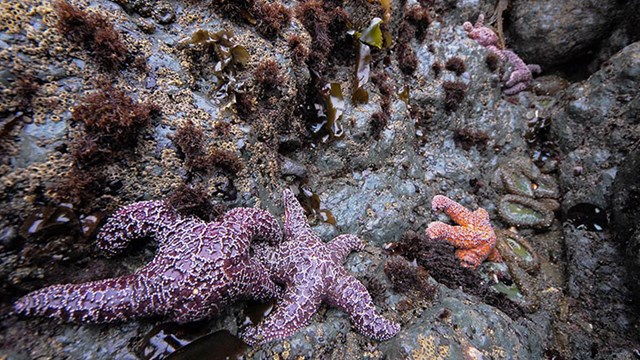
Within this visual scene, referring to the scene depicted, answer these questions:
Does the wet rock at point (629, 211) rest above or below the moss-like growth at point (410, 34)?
below

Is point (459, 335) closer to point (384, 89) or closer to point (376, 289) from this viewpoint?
point (376, 289)

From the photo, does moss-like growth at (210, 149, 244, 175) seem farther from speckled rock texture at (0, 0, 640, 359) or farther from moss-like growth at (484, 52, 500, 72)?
moss-like growth at (484, 52, 500, 72)

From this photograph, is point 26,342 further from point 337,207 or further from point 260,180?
point 337,207

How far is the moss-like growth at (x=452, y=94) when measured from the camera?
22.6 ft

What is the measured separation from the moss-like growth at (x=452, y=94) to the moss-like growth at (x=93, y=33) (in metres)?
5.75

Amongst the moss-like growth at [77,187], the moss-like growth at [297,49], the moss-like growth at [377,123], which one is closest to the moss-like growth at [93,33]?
the moss-like growth at [77,187]

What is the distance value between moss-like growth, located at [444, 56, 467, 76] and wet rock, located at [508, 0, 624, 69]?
3096mm

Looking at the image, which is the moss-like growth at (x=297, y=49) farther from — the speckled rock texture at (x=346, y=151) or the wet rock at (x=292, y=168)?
the wet rock at (x=292, y=168)

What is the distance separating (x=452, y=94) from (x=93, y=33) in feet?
20.1

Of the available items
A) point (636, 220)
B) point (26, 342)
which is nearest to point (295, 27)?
point (26, 342)

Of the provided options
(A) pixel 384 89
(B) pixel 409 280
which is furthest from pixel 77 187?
(A) pixel 384 89

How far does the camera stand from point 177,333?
3.35 metres

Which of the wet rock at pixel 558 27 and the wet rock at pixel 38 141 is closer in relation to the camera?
the wet rock at pixel 38 141

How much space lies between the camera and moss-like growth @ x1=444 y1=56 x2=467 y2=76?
7027mm
